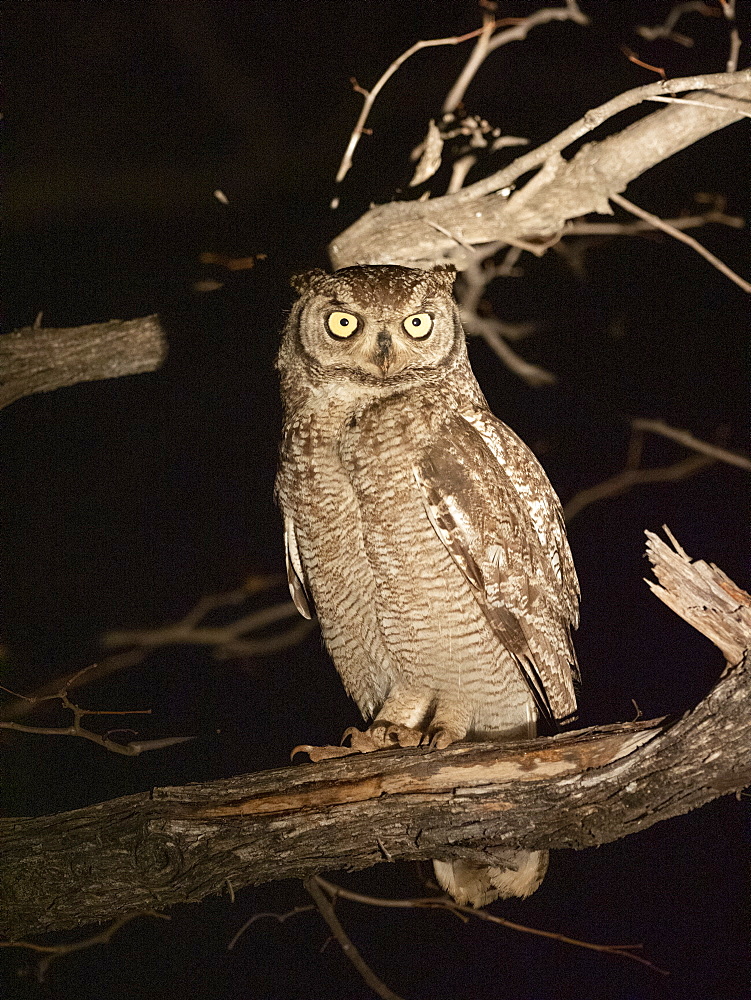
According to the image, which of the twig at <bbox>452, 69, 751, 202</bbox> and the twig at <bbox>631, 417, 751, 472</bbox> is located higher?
the twig at <bbox>452, 69, 751, 202</bbox>

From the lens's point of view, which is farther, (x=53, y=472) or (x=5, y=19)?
(x=53, y=472)

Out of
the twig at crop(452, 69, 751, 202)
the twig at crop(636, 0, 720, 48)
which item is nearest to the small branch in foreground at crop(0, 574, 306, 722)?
the twig at crop(452, 69, 751, 202)

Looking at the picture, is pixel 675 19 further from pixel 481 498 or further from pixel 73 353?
pixel 73 353

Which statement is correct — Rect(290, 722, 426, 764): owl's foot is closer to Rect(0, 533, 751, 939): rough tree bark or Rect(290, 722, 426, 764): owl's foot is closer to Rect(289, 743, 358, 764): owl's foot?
Rect(289, 743, 358, 764): owl's foot

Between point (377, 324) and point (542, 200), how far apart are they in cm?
60

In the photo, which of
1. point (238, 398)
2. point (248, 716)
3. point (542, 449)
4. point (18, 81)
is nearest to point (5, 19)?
point (18, 81)

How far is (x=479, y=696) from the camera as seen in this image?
71.4 inches

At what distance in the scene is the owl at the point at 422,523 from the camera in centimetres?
169

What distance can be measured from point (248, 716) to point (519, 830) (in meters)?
1.35

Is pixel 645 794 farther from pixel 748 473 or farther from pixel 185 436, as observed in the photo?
pixel 185 436

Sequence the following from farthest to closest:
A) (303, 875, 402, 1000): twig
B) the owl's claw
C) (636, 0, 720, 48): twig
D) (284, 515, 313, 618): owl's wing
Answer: (636, 0, 720, 48): twig, (284, 515, 313, 618): owl's wing, (303, 875, 402, 1000): twig, the owl's claw

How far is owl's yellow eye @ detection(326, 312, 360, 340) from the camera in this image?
172 centimetres

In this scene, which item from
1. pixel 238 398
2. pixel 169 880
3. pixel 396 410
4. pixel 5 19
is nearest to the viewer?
pixel 169 880

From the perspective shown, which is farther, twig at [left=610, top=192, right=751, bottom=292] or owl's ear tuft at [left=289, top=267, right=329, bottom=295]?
owl's ear tuft at [left=289, top=267, right=329, bottom=295]
